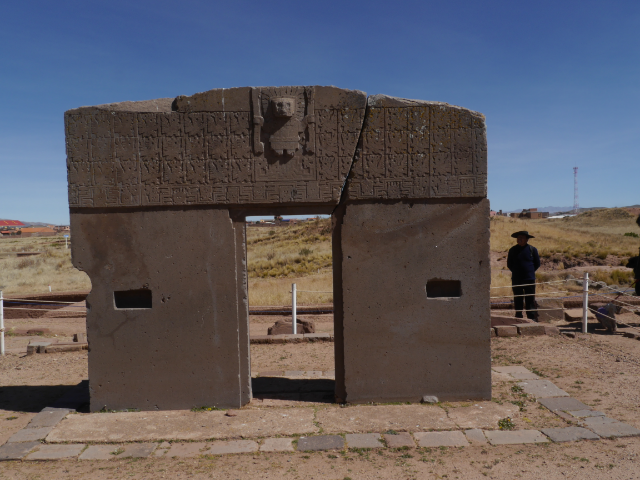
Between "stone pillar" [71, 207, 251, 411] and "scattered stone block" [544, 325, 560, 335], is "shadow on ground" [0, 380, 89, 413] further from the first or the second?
"scattered stone block" [544, 325, 560, 335]

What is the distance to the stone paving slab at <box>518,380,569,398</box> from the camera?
5.71 meters

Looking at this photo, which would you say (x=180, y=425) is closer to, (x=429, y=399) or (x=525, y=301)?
(x=429, y=399)

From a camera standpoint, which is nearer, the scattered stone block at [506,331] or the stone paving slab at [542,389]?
the stone paving slab at [542,389]

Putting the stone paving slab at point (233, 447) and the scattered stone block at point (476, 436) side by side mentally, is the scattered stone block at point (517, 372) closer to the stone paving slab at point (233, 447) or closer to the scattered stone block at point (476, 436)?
the scattered stone block at point (476, 436)

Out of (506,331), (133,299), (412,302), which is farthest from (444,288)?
(506,331)

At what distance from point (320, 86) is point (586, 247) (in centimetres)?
2110

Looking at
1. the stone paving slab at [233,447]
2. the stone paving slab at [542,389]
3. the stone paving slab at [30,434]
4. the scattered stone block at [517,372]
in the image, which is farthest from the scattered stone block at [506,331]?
the stone paving slab at [30,434]

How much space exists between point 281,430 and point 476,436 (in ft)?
6.25

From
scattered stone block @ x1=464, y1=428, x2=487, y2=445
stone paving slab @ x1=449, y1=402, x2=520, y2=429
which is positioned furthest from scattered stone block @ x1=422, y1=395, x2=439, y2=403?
scattered stone block @ x1=464, y1=428, x2=487, y2=445

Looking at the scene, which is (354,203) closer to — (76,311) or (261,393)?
(261,393)

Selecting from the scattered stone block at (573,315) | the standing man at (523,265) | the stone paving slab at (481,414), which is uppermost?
the standing man at (523,265)

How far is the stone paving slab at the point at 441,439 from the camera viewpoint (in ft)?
14.7

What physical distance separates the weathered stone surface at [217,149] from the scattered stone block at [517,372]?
11.7 feet

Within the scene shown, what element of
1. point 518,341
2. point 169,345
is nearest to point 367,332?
point 169,345
